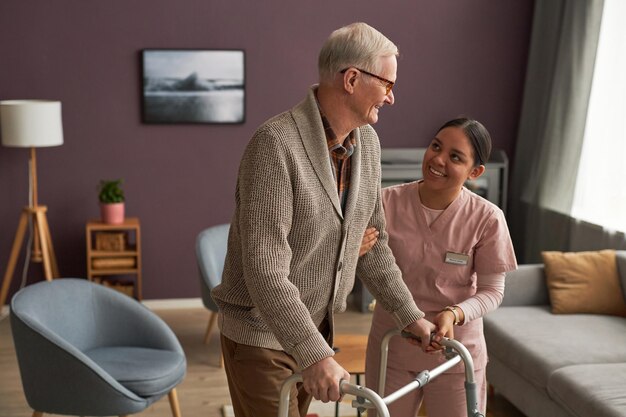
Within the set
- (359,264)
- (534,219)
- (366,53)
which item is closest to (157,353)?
(359,264)

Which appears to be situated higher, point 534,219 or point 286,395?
point 286,395

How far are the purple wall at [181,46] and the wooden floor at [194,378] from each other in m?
0.56

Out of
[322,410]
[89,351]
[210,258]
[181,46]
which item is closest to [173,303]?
[210,258]

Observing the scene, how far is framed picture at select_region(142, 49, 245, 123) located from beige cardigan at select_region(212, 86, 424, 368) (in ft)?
11.9

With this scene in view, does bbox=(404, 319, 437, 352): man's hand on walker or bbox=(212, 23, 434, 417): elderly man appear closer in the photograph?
bbox=(212, 23, 434, 417): elderly man

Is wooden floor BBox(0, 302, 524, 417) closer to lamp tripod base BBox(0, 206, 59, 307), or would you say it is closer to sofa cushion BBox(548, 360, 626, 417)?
lamp tripod base BBox(0, 206, 59, 307)

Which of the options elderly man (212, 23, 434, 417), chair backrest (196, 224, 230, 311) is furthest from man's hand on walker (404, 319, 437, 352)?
chair backrest (196, 224, 230, 311)

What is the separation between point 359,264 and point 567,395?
1.53 meters

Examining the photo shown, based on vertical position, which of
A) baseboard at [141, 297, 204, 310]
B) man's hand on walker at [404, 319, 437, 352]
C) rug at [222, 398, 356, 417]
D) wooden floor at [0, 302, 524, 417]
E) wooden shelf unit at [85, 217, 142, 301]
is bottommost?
baseboard at [141, 297, 204, 310]

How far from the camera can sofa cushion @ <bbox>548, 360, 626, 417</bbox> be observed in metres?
3.12

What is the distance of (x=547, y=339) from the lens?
384 cm

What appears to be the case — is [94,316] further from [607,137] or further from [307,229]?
[607,137]

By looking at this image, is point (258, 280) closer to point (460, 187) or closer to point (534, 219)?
point (460, 187)

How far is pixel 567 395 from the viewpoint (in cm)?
334
